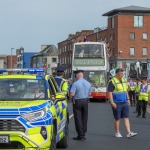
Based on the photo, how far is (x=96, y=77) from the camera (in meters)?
38.3

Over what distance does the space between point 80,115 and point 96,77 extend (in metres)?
25.6

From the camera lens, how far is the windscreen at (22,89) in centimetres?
949

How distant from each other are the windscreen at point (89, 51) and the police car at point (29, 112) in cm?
2822

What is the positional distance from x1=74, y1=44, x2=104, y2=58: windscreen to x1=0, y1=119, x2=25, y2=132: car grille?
30.2 metres

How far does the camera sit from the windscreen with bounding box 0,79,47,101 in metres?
9.49

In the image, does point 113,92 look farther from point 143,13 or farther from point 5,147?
point 143,13

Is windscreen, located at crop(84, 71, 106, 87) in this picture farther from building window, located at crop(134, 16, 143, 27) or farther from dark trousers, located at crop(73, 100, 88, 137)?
building window, located at crop(134, 16, 143, 27)

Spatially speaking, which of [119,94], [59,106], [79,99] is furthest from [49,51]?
[59,106]

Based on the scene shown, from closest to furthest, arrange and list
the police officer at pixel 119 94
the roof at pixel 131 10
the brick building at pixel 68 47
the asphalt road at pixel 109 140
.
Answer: the asphalt road at pixel 109 140
the police officer at pixel 119 94
the roof at pixel 131 10
the brick building at pixel 68 47

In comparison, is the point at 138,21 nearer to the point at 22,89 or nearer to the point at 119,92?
the point at 119,92

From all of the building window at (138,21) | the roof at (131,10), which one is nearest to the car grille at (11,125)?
the roof at (131,10)

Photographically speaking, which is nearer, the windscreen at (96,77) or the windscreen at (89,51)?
the windscreen at (96,77)

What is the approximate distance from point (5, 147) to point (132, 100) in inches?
1063

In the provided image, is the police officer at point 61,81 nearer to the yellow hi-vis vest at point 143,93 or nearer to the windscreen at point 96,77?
the yellow hi-vis vest at point 143,93
